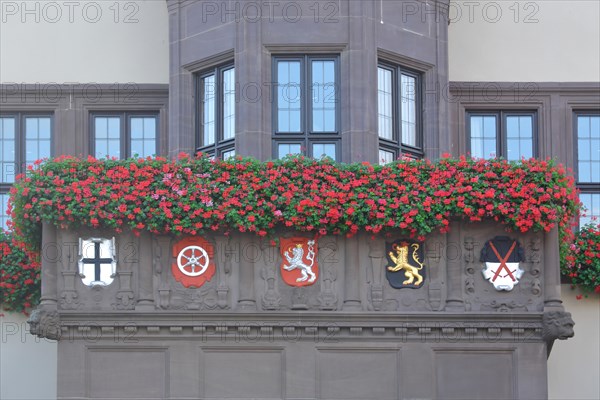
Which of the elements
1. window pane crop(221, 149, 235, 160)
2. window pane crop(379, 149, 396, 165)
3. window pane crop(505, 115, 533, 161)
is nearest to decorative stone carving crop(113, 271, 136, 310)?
window pane crop(221, 149, 235, 160)

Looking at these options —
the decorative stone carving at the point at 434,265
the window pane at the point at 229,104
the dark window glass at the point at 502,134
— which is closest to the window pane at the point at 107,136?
the window pane at the point at 229,104

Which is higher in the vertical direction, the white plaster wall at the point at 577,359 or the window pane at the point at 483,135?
the window pane at the point at 483,135

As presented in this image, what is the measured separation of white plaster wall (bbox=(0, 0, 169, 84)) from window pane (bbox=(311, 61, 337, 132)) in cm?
331

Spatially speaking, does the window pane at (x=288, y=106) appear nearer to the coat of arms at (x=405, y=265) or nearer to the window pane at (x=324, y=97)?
the window pane at (x=324, y=97)

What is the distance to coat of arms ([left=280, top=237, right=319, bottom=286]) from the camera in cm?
3117

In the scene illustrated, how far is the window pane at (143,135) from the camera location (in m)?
35.1

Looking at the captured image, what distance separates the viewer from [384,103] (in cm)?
3319

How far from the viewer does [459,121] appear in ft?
115

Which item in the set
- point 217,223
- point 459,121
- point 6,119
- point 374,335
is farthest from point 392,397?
point 6,119

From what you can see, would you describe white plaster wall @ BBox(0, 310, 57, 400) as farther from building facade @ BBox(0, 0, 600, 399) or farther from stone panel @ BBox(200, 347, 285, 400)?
stone panel @ BBox(200, 347, 285, 400)

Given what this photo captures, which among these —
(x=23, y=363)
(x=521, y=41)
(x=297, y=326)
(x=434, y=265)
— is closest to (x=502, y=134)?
(x=521, y=41)

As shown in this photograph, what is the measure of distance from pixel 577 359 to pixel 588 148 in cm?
361

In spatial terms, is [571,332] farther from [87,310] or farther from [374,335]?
[87,310]

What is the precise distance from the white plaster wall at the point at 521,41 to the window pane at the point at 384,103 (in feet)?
7.92
